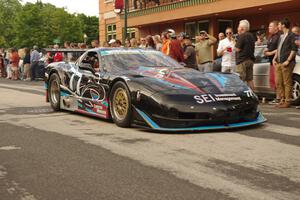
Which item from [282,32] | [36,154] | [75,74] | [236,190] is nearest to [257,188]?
[236,190]

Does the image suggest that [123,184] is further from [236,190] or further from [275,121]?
[275,121]

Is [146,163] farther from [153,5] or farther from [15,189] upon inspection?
[153,5]

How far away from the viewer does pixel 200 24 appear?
2530 cm

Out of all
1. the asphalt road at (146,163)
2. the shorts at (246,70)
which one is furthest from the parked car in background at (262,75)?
the asphalt road at (146,163)

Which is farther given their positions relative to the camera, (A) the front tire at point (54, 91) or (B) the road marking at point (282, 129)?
(A) the front tire at point (54, 91)

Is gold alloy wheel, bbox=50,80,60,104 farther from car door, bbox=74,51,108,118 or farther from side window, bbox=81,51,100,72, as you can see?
side window, bbox=81,51,100,72

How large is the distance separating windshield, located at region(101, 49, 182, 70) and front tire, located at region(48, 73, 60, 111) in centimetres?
163

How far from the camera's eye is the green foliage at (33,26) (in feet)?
266

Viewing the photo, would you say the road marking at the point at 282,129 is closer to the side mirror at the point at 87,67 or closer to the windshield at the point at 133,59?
the windshield at the point at 133,59

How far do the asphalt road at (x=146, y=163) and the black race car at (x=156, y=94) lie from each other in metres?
0.20

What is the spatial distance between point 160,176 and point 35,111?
589 centimetres

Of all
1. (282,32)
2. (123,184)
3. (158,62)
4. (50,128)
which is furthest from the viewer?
(282,32)

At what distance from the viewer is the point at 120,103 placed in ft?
23.5

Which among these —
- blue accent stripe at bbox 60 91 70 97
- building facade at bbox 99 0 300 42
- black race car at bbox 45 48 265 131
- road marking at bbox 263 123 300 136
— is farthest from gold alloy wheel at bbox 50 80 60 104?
building facade at bbox 99 0 300 42
